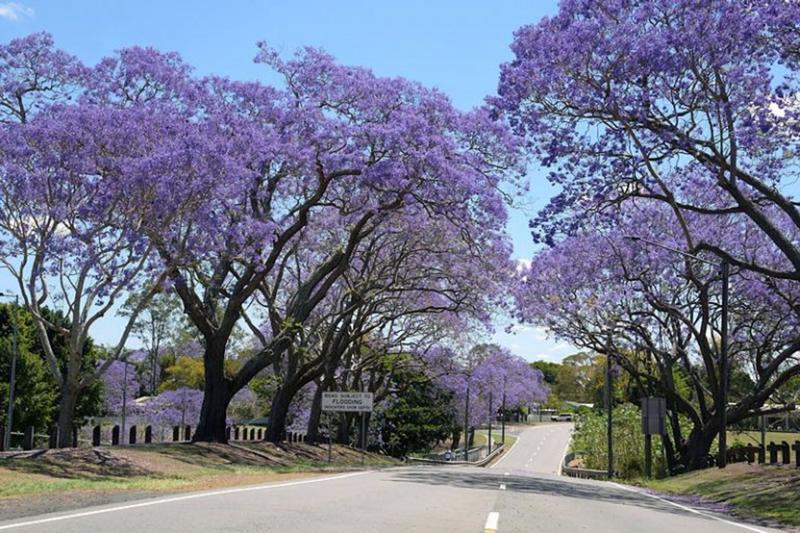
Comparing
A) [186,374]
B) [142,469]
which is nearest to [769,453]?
[142,469]

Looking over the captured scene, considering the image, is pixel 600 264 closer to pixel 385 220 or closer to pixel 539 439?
pixel 385 220

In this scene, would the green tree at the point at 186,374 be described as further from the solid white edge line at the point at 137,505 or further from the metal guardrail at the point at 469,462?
the solid white edge line at the point at 137,505

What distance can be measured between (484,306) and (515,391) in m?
38.5

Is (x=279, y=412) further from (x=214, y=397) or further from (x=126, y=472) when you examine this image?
(x=126, y=472)

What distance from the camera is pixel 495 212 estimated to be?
27547 millimetres

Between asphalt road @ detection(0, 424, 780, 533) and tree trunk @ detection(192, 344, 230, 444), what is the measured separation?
30.6 feet

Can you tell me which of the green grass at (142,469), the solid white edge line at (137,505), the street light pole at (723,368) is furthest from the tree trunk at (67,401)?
the street light pole at (723,368)

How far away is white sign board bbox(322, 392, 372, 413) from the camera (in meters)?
31.2

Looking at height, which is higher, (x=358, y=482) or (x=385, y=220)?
(x=385, y=220)

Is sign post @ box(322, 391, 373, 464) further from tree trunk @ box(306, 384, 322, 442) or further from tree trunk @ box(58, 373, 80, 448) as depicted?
tree trunk @ box(58, 373, 80, 448)

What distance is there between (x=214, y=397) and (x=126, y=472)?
852cm

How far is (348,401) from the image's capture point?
103 feet

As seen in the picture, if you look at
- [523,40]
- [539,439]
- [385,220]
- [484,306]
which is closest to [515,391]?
[539,439]

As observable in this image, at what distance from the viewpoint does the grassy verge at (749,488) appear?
61.0 feet
